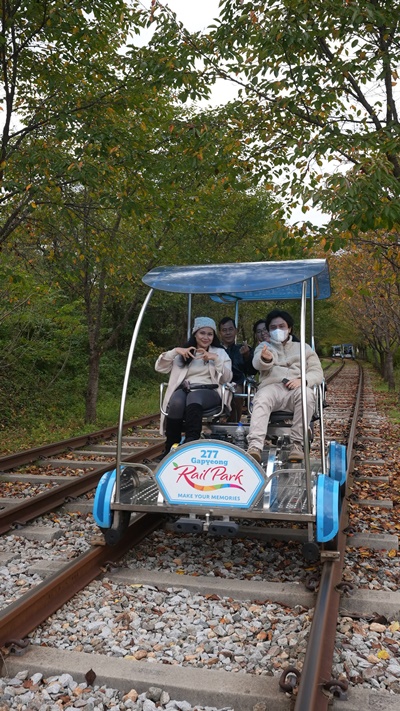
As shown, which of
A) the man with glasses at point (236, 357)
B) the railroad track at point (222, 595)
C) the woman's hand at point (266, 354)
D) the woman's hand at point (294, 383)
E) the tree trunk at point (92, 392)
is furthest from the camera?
the tree trunk at point (92, 392)

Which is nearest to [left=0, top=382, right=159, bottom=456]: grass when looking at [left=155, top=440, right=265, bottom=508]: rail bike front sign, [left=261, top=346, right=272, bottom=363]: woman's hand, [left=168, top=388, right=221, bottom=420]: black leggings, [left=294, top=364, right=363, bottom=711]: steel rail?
[left=168, top=388, right=221, bottom=420]: black leggings

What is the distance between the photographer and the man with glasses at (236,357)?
8.41 meters

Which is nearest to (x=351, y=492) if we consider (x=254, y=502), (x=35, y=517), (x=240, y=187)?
(x=254, y=502)

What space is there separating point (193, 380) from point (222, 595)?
257cm

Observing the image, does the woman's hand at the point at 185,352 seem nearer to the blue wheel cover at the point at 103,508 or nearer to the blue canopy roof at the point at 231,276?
the blue canopy roof at the point at 231,276

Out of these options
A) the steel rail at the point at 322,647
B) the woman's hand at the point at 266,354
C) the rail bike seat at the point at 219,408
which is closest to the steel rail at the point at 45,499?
the rail bike seat at the point at 219,408

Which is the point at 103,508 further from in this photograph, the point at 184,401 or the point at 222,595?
the point at 184,401

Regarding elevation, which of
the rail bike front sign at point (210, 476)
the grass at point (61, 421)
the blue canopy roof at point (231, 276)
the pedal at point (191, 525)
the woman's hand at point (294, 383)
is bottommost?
the grass at point (61, 421)

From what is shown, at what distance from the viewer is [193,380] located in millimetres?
6859

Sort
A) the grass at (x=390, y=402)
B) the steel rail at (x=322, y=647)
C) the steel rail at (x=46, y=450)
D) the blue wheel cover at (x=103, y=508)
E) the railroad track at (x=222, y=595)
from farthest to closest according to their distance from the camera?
the grass at (x=390, y=402) → the steel rail at (x=46, y=450) → the blue wheel cover at (x=103, y=508) → the railroad track at (x=222, y=595) → the steel rail at (x=322, y=647)

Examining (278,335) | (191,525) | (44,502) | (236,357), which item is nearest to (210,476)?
(191,525)

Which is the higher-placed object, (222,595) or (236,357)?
(236,357)

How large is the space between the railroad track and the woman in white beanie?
1108 millimetres

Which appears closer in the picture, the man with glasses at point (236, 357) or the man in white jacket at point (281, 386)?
the man in white jacket at point (281, 386)
